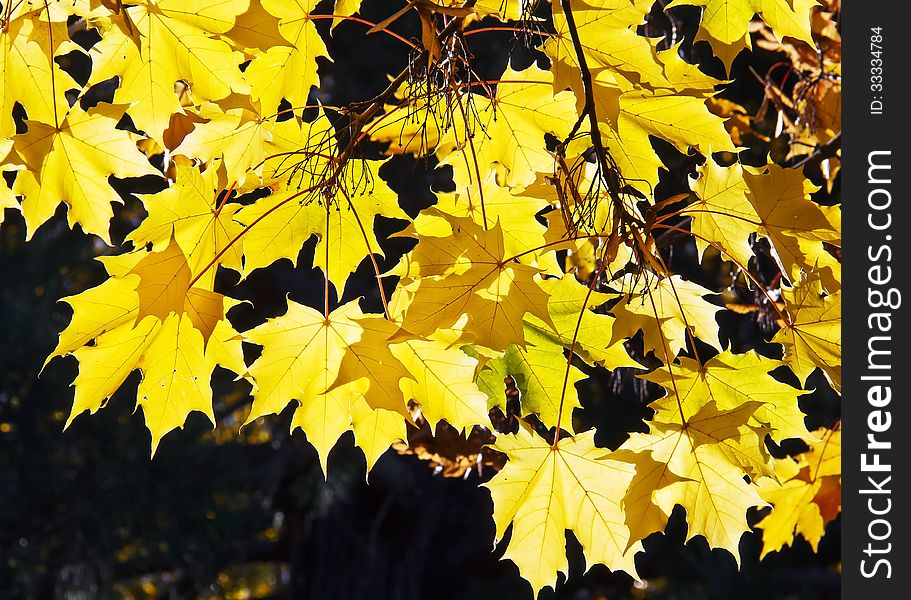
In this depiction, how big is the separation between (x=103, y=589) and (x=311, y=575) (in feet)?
3.85

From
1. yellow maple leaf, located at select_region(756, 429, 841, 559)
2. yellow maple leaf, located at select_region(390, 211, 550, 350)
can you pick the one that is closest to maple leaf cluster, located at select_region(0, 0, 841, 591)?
yellow maple leaf, located at select_region(390, 211, 550, 350)

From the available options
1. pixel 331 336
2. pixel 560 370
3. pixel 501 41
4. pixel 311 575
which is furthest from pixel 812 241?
pixel 311 575

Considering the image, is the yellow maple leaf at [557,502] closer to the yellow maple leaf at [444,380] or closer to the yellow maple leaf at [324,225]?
the yellow maple leaf at [444,380]

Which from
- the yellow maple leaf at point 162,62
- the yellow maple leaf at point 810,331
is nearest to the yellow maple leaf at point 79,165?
the yellow maple leaf at point 162,62

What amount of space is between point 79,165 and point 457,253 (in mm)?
534

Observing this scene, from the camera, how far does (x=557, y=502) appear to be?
Result: 1.01 meters

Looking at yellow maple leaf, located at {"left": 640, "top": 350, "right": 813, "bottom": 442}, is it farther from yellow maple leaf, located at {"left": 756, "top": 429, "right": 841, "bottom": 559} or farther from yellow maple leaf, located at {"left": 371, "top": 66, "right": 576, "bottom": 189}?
yellow maple leaf, located at {"left": 756, "top": 429, "right": 841, "bottom": 559}

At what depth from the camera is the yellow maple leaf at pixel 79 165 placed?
41.1 inches

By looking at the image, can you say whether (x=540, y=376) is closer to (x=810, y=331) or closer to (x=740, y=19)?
(x=810, y=331)

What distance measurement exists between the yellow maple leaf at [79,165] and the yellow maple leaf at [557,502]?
0.59 m

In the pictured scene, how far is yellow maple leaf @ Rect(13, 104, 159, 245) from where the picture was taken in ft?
3.43

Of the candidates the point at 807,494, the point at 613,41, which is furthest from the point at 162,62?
the point at 807,494

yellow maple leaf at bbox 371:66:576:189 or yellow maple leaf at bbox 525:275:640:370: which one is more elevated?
yellow maple leaf at bbox 371:66:576:189

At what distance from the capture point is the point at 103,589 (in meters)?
4.13
